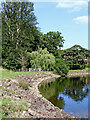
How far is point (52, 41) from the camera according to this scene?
139ft

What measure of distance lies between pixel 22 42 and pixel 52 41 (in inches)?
329

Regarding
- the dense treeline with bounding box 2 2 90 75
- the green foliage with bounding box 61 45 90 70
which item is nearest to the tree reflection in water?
the dense treeline with bounding box 2 2 90 75

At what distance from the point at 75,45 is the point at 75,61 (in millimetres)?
4201

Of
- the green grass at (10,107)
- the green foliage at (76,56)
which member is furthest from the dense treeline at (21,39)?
the green grass at (10,107)

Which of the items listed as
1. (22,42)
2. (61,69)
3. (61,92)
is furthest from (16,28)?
(61,92)

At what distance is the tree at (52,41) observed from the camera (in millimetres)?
41844

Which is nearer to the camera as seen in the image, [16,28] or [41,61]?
[41,61]

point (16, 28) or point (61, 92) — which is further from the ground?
point (16, 28)

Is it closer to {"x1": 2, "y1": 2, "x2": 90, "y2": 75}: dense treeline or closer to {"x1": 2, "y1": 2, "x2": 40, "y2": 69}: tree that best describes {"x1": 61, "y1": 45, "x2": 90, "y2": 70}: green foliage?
{"x1": 2, "y1": 2, "x2": 90, "y2": 75}: dense treeline

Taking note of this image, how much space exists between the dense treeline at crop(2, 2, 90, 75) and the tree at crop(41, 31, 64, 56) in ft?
7.39

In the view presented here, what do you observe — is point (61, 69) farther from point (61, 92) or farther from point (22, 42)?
point (61, 92)

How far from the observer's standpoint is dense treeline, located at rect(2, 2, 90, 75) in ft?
113

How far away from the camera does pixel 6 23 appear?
122ft

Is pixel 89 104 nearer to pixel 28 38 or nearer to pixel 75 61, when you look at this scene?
pixel 28 38
